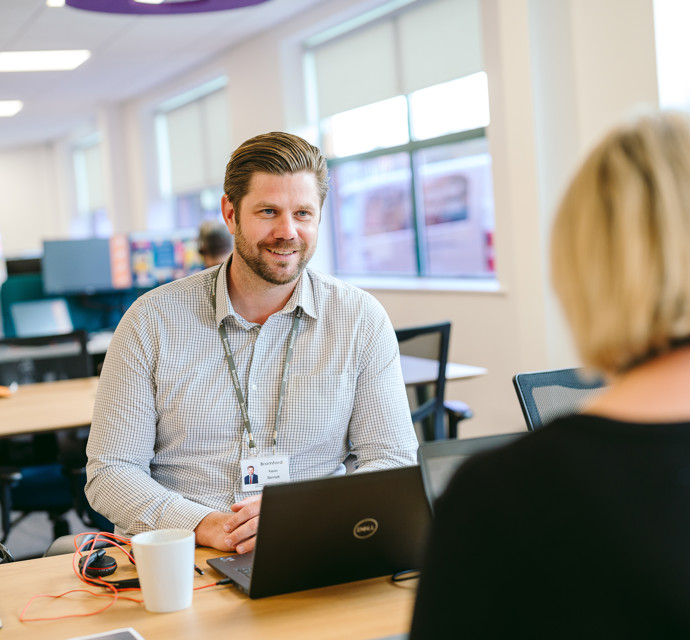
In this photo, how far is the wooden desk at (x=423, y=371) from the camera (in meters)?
2.94

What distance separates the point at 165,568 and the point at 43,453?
252 centimetres

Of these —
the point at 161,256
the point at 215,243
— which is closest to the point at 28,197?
the point at 161,256

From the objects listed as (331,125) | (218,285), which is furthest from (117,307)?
(218,285)

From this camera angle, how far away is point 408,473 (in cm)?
124

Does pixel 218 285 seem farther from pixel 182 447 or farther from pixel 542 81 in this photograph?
pixel 542 81

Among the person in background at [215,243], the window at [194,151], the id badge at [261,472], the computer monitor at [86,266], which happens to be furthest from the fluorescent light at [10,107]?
the id badge at [261,472]

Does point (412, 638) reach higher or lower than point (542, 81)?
lower

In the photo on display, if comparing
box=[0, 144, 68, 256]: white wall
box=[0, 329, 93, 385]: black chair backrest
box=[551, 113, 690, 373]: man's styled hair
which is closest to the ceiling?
box=[0, 329, 93, 385]: black chair backrest

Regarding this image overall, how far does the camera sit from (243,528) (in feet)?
4.75

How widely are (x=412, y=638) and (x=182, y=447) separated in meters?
1.15

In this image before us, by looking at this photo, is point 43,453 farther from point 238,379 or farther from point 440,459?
point 440,459

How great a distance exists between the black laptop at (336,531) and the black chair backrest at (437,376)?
167 centimetres

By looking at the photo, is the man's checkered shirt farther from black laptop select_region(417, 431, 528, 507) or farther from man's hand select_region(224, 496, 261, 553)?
black laptop select_region(417, 431, 528, 507)

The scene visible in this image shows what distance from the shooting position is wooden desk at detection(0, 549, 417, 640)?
1.14 m
